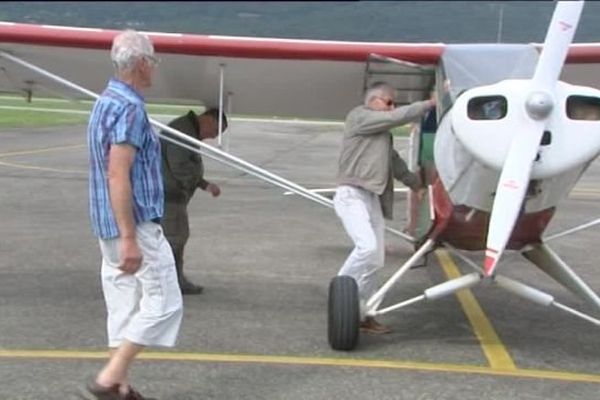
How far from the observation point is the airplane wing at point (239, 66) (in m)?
6.81

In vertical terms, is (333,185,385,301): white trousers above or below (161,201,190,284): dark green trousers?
above

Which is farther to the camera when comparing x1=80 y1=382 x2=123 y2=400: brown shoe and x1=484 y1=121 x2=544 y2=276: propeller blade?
x1=484 y1=121 x2=544 y2=276: propeller blade

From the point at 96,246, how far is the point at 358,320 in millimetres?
4204

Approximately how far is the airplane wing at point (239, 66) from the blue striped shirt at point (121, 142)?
2.51 meters

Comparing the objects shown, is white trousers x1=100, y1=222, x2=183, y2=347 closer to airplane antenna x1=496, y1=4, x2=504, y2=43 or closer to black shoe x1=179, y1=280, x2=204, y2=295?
black shoe x1=179, y1=280, x2=204, y2=295

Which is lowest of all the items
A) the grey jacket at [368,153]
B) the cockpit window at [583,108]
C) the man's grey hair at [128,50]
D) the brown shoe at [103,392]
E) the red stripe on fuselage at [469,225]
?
the brown shoe at [103,392]

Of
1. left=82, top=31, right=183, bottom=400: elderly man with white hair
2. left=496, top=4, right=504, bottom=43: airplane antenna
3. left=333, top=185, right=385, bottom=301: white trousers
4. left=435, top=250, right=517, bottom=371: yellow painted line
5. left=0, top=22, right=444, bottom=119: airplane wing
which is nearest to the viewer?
left=82, top=31, right=183, bottom=400: elderly man with white hair

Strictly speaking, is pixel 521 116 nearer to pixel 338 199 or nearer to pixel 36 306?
pixel 338 199

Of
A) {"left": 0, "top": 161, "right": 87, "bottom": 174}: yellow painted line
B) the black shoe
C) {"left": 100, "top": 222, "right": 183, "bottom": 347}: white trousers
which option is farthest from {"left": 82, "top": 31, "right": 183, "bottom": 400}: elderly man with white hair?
{"left": 0, "top": 161, "right": 87, "bottom": 174}: yellow painted line

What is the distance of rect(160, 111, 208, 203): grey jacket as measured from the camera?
7367 mm

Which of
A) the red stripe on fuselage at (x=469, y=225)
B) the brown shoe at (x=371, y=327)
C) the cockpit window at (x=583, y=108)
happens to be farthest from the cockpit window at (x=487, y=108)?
the brown shoe at (x=371, y=327)

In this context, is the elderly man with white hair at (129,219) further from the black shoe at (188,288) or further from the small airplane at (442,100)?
the black shoe at (188,288)

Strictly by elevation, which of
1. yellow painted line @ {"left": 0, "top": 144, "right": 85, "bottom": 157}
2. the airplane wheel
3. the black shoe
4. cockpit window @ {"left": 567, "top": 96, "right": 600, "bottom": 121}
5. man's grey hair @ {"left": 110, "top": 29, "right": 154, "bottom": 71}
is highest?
man's grey hair @ {"left": 110, "top": 29, "right": 154, "bottom": 71}

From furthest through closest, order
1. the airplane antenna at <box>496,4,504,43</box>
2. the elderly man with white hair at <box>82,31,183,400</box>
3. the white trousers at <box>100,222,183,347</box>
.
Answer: the airplane antenna at <box>496,4,504,43</box>, the white trousers at <box>100,222,183,347</box>, the elderly man with white hair at <box>82,31,183,400</box>
